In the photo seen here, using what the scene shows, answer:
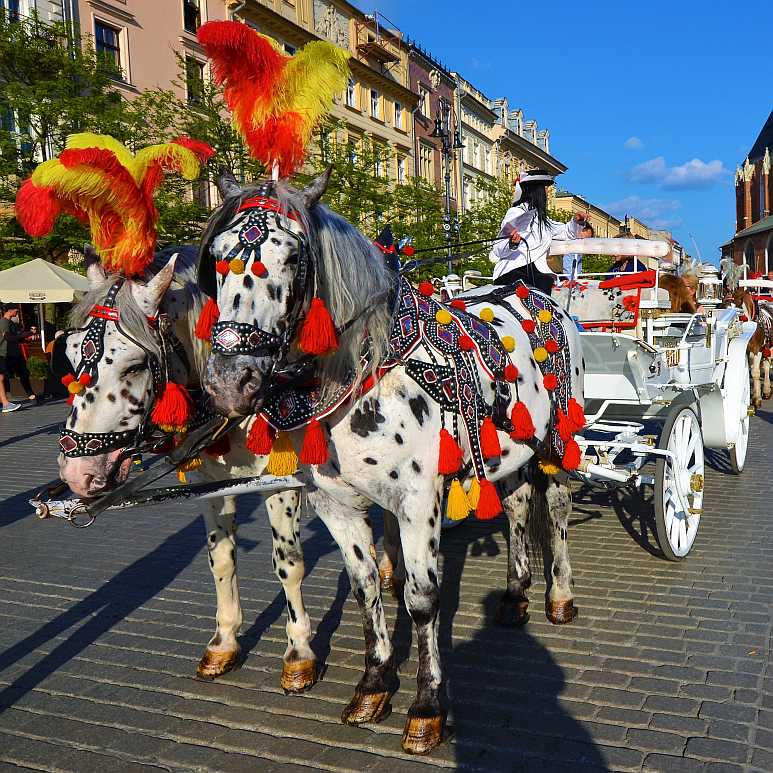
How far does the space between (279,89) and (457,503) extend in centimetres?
177

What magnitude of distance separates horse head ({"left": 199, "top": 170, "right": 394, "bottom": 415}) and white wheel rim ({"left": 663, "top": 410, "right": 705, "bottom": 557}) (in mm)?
3102

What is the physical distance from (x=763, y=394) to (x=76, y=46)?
17.3 metres

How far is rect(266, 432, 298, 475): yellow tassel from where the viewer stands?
3070 millimetres

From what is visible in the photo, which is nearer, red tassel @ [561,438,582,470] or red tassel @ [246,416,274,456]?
red tassel @ [246,416,274,456]

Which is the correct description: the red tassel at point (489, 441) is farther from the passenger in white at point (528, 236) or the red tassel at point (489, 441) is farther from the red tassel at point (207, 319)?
the passenger in white at point (528, 236)

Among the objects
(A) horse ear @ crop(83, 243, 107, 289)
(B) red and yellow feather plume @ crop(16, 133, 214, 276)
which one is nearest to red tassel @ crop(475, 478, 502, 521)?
(B) red and yellow feather plume @ crop(16, 133, 214, 276)

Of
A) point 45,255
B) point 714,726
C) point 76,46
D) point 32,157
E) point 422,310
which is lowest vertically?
point 714,726

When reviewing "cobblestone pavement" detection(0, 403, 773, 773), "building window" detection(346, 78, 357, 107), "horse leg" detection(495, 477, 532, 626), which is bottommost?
"cobblestone pavement" detection(0, 403, 773, 773)

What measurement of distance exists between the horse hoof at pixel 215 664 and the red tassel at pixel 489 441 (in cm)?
177

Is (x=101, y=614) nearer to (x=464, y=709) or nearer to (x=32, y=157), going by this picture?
(x=464, y=709)

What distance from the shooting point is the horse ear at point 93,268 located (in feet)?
10.2

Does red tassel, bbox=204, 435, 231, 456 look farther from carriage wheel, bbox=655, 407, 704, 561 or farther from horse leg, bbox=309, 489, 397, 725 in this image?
carriage wheel, bbox=655, 407, 704, 561

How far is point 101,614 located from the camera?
477cm

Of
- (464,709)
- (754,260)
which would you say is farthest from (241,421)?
(754,260)
